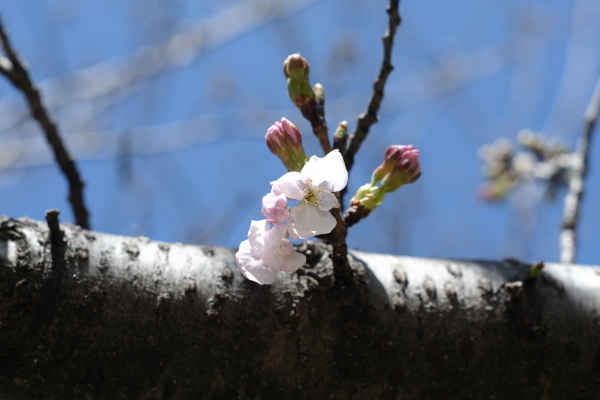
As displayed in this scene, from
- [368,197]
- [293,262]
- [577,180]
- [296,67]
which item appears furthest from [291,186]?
[577,180]

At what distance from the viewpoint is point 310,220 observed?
1003 mm

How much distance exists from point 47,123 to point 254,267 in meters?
1.08

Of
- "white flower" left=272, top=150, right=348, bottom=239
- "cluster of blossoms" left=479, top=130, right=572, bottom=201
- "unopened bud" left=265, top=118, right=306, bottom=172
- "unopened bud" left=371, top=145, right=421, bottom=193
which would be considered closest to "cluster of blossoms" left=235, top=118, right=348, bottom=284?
"white flower" left=272, top=150, right=348, bottom=239

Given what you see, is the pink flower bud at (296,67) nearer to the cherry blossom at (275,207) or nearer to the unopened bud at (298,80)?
the unopened bud at (298,80)

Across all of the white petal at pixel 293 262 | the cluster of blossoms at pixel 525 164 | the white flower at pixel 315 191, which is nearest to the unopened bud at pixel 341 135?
the white flower at pixel 315 191

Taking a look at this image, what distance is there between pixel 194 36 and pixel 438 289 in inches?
190

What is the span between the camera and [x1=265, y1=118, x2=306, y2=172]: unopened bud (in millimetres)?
1158

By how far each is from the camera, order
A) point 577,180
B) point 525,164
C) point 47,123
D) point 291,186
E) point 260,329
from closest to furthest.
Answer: point 291,186 → point 260,329 → point 47,123 → point 577,180 → point 525,164

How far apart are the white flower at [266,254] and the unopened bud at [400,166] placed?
35cm

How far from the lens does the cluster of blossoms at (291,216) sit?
0.99 metres

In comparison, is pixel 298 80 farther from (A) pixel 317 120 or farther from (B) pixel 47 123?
(B) pixel 47 123

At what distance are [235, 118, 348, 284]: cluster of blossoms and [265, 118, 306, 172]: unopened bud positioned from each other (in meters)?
0.15

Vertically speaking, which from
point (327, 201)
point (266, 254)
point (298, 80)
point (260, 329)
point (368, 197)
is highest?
point (298, 80)

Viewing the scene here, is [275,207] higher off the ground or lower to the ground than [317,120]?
lower
